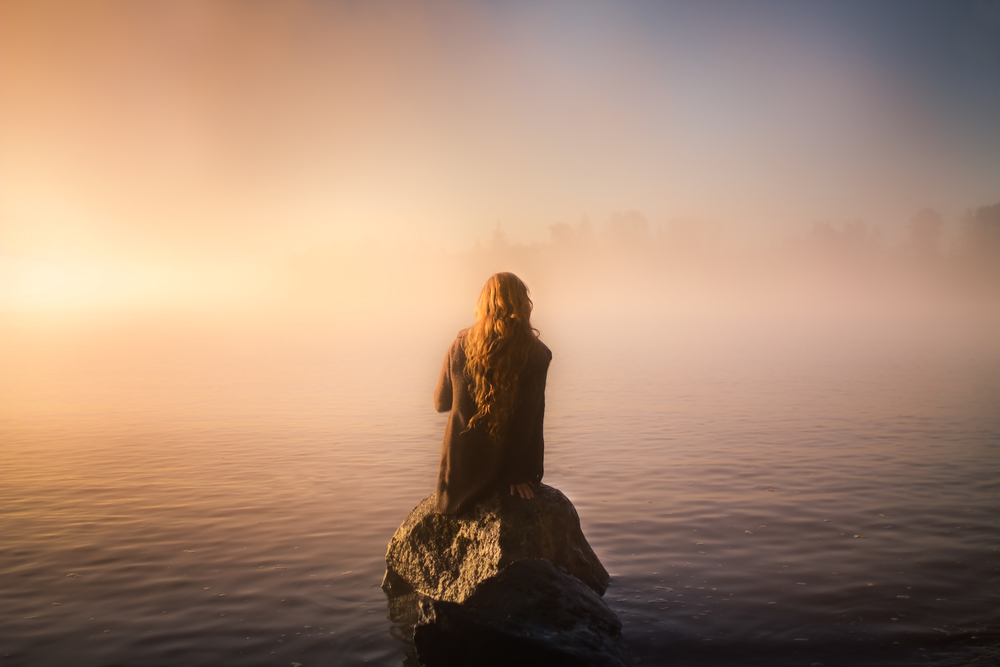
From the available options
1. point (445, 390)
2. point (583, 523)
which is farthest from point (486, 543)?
point (583, 523)

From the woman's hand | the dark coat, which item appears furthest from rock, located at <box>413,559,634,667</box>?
the dark coat

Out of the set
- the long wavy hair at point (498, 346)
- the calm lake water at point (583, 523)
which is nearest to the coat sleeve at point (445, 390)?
the long wavy hair at point (498, 346)

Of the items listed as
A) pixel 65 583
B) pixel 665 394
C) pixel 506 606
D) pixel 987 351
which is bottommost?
pixel 65 583

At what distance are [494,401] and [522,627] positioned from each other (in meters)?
1.77

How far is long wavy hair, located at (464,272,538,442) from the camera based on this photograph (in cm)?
577

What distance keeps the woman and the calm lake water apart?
1.45 metres

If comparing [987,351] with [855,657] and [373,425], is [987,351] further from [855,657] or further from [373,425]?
[855,657]

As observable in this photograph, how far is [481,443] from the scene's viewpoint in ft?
19.8

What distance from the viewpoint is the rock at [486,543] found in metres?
5.98

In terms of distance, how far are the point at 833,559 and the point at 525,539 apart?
392 cm

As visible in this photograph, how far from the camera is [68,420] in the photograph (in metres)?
19.5

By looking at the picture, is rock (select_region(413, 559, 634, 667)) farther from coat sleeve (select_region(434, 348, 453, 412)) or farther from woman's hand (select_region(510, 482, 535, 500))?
coat sleeve (select_region(434, 348, 453, 412))

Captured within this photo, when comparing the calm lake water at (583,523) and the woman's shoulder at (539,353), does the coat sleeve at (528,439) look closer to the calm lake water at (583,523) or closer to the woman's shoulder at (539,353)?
the woman's shoulder at (539,353)

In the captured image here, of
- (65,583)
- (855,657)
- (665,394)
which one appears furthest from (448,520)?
(665,394)
